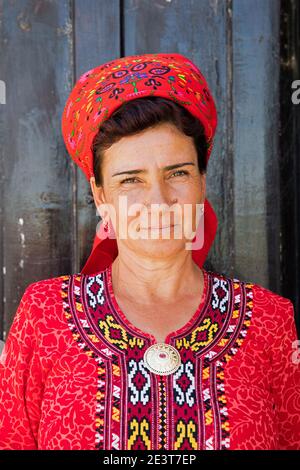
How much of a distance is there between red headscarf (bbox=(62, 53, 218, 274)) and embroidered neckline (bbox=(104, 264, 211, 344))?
291 millimetres

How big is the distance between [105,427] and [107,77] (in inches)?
31.5

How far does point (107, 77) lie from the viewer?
1523 mm

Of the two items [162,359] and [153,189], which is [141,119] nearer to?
[153,189]

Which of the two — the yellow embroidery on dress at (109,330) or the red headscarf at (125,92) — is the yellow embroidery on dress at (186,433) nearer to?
the yellow embroidery on dress at (109,330)

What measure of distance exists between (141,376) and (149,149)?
521 millimetres

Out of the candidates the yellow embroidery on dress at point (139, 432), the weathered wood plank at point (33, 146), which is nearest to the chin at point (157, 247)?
the yellow embroidery on dress at point (139, 432)

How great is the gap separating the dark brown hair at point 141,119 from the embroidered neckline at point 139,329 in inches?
13.7

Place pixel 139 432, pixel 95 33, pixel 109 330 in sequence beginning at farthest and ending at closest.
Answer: pixel 95 33 < pixel 109 330 < pixel 139 432

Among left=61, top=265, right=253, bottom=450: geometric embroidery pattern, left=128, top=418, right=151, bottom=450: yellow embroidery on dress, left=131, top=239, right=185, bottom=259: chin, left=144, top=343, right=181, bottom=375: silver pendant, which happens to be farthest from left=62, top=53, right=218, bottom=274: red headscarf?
left=128, top=418, right=151, bottom=450: yellow embroidery on dress

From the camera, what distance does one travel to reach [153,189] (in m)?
1.50

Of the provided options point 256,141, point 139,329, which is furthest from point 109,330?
point 256,141

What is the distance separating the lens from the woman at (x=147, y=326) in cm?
146

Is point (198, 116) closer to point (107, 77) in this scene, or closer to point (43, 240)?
point (107, 77)

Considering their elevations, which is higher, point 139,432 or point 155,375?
point 155,375
